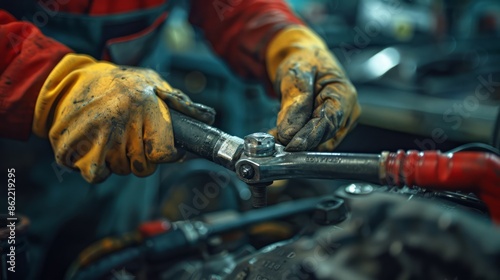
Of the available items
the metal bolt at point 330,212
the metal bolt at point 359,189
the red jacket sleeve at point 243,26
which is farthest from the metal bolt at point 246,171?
the red jacket sleeve at point 243,26

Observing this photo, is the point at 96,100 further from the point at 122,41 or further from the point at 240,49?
the point at 240,49

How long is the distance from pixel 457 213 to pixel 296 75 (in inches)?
17.5

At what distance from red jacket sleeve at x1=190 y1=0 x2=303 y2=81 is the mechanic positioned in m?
0.05

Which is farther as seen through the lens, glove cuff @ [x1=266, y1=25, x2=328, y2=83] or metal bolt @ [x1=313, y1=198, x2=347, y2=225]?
glove cuff @ [x1=266, y1=25, x2=328, y2=83]

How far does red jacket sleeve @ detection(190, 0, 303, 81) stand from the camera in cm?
142

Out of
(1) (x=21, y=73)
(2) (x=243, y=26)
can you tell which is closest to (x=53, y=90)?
(1) (x=21, y=73)

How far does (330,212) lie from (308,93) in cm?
26

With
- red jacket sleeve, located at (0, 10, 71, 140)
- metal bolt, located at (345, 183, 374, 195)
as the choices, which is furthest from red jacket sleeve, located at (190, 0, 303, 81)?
red jacket sleeve, located at (0, 10, 71, 140)

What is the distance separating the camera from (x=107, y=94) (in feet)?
2.95

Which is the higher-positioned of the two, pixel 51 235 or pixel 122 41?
pixel 122 41

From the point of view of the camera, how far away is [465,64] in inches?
99.1

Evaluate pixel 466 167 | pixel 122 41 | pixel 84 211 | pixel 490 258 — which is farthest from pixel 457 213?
pixel 84 211

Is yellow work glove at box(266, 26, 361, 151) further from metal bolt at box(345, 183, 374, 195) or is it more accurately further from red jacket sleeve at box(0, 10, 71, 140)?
red jacket sleeve at box(0, 10, 71, 140)

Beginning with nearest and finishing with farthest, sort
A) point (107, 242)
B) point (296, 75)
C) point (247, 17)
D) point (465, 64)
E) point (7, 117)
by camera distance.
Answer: point (7, 117) → point (296, 75) → point (107, 242) → point (247, 17) → point (465, 64)
